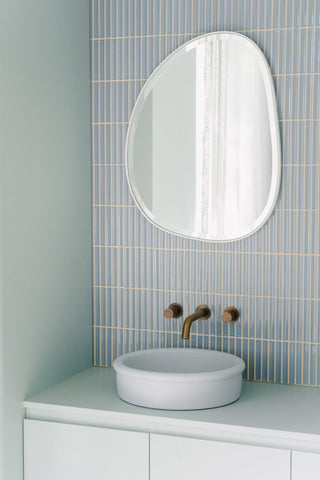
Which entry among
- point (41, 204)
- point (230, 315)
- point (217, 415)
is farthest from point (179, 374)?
point (41, 204)

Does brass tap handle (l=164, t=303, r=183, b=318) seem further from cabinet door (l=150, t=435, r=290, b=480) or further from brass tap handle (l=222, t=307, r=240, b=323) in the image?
cabinet door (l=150, t=435, r=290, b=480)

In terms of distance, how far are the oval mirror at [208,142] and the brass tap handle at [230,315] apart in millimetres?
247

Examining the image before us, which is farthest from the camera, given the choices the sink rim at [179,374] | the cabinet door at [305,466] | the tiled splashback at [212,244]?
the tiled splashback at [212,244]

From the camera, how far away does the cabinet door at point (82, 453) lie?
1.79 meters

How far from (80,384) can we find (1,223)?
2.12 feet

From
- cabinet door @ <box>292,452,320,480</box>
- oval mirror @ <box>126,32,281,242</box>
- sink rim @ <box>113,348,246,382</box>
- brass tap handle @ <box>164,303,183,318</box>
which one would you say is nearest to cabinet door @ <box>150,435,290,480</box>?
cabinet door @ <box>292,452,320,480</box>

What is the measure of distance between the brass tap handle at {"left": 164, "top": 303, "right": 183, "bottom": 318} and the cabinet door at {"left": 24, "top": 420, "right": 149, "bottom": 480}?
1.43ft

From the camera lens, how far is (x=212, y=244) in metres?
2.17

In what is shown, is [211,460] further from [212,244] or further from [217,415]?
[212,244]

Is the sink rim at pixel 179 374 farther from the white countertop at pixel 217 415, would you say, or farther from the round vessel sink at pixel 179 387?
the white countertop at pixel 217 415

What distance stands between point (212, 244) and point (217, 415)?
62 cm

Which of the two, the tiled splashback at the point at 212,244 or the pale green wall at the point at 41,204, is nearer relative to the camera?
the pale green wall at the point at 41,204

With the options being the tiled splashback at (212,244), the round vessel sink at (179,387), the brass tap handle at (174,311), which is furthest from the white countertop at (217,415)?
the brass tap handle at (174,311)

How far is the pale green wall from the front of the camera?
1812 mm
